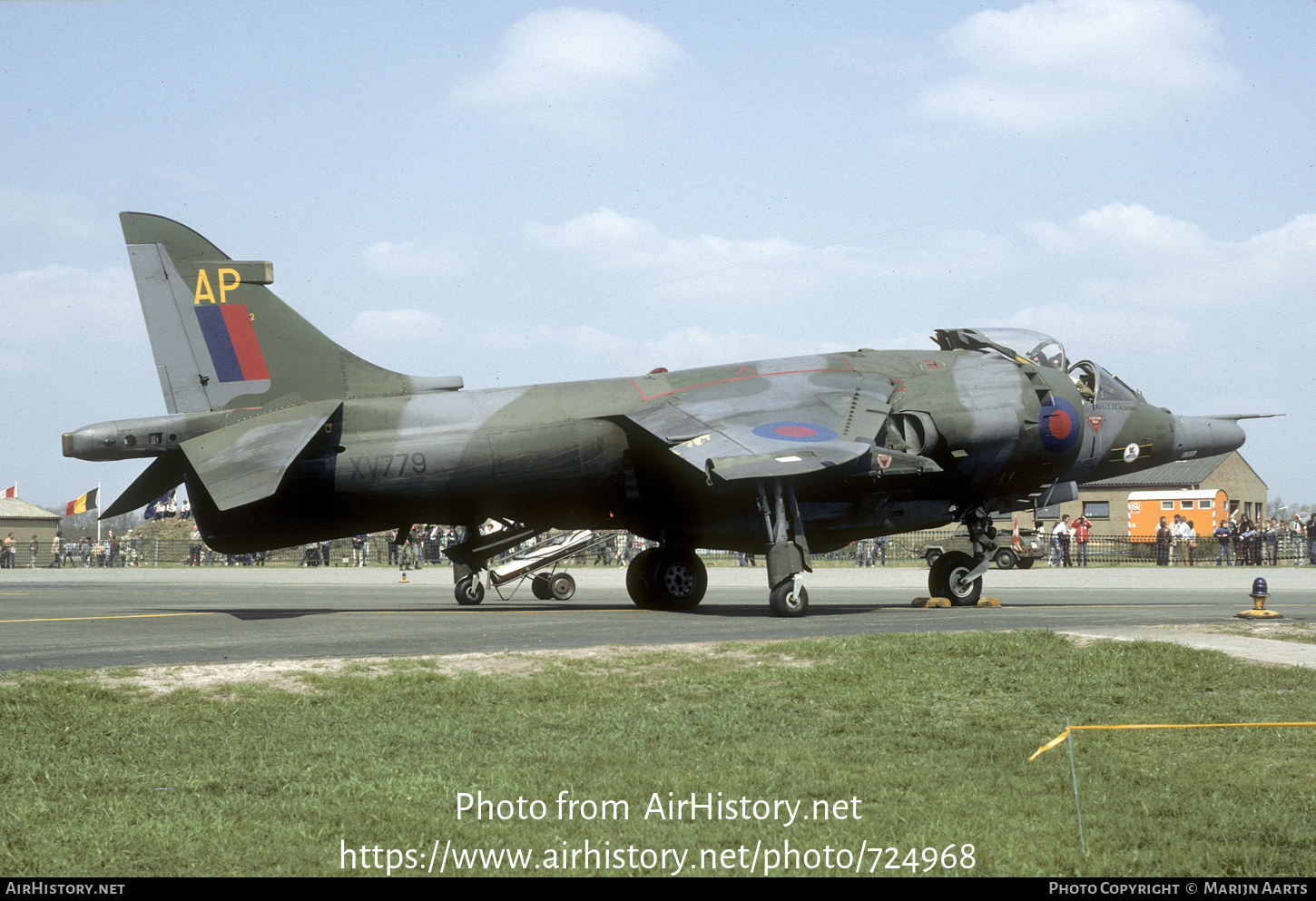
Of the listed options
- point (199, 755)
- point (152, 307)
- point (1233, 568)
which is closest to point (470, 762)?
point (199, 755)

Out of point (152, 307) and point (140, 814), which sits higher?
point (152, 307)

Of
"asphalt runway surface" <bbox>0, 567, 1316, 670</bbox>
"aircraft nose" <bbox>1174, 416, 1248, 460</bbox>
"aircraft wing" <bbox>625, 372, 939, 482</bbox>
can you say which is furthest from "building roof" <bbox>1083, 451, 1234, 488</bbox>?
"aircraft wing" <bbox>625, 372, 939, 482</bbox>

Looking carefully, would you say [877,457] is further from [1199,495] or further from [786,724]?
[1199,495]

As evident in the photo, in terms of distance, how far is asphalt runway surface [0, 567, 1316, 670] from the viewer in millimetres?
13391

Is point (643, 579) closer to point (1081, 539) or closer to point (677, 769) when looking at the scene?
point (677, 769)

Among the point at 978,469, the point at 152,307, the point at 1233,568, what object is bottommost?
the point at 1233,568

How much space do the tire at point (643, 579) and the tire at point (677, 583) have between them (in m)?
0.08

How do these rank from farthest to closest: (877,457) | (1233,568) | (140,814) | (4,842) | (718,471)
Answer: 1. (1233,568)
2. (877,457)
3. (718,471)
4. (140,814)
5. (4,842)

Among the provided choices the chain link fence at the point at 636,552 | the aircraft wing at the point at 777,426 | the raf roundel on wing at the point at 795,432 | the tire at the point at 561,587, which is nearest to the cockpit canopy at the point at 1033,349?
the aircraft wing at the point at 777,426

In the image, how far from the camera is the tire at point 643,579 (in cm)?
1992

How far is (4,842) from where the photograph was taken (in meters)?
5.55

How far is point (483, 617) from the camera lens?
18.2 metres

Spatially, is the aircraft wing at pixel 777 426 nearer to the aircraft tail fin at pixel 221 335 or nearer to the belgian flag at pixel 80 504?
the aircraft tail fin at pixel 221 335

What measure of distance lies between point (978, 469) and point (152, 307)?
44.3ft
